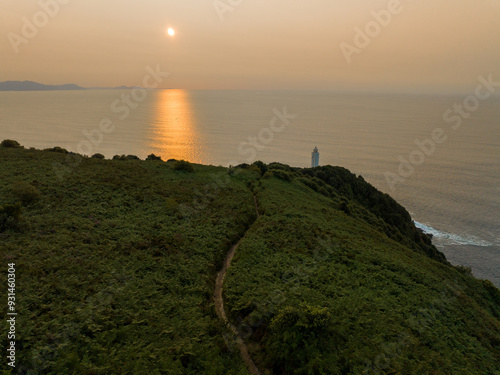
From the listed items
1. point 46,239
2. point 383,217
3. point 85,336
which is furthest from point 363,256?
point 383,217

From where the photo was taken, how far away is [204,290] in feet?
59.0

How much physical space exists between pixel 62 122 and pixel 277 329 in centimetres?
22819

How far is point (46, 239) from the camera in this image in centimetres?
2048

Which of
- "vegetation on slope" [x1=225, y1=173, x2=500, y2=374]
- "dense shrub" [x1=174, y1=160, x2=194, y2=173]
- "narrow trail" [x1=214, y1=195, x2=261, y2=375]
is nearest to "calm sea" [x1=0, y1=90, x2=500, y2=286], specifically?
"dense shrub" [x1=174, y1=160, x2=194, y2=173]

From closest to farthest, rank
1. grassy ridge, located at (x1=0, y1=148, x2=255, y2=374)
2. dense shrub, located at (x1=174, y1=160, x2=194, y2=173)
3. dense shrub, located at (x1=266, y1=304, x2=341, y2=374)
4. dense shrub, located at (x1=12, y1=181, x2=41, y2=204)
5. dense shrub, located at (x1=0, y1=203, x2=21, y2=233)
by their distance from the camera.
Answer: grassy ridge, located at (x1=0, y1=148, x2=255, y2=374), dense shrub, located at (x1=266, y1=304, x2=341, y2=374), dense shrub, located at (x1=0, y1=203, x2=21, y2=233), dense shrub, located at (x1=12, y1=181, x2=41, y2=204), dense shrub, located at (x1=174, y1=160, x2=194, y2=173)

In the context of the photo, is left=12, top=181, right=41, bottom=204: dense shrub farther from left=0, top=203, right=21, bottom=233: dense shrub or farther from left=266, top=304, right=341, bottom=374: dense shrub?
left=266, top=304, right=341, bottom=374: dense shrub

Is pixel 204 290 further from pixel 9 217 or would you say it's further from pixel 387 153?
pixel 387 153

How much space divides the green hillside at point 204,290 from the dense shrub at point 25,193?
0.33ft

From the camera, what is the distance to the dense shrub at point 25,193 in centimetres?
2603

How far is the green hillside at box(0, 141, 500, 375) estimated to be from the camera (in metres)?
12.6

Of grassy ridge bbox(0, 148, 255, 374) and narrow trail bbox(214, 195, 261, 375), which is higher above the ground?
grassy ridge bbox(0, 148, 255, 374)

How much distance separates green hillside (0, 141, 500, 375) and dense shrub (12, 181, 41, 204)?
10 cm

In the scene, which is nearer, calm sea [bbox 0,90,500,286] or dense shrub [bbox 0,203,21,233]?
dense shrub [bbox 0,203,21,233]

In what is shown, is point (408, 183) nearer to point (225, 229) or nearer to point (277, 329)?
point (225, 229)
